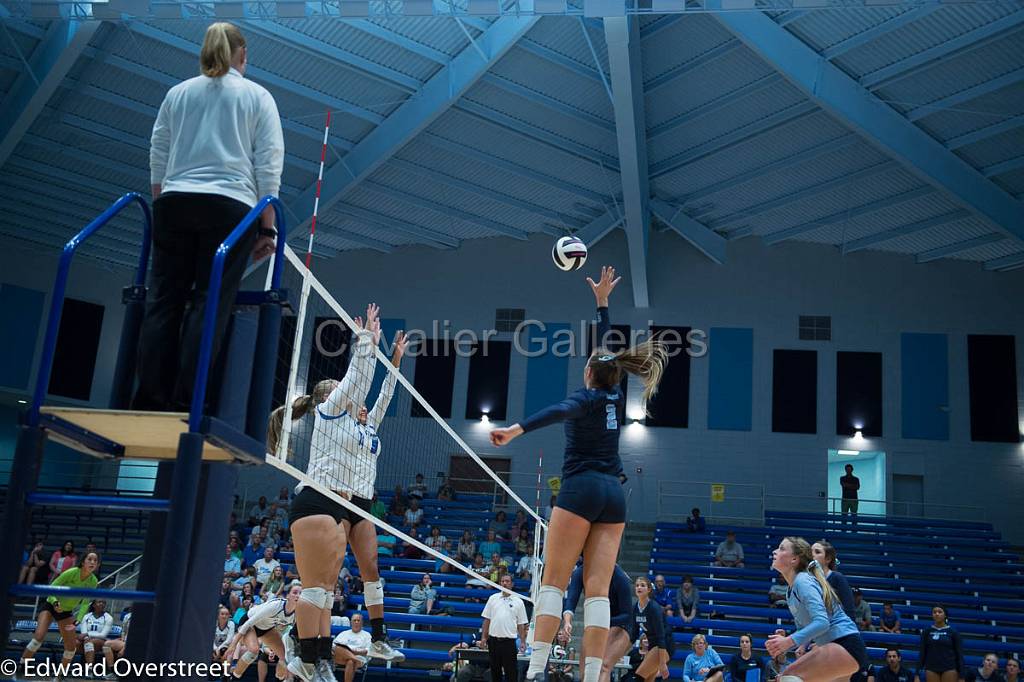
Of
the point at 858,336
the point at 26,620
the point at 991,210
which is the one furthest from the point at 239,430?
the point at 858,336

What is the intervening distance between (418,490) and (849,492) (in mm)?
11321

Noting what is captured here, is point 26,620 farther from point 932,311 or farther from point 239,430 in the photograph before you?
point 932,311

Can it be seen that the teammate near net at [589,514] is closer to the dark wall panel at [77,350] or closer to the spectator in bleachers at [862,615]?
the spectator in bleachers at [862,615]

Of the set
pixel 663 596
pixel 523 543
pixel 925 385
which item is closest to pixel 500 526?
pixel 523 543

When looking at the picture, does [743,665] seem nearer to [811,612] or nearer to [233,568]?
[811,612]

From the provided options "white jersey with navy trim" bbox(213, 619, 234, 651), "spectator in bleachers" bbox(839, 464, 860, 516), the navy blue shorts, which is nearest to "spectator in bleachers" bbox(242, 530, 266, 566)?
"white jersey with navy trim" bbox(213, 619, 234, 651)

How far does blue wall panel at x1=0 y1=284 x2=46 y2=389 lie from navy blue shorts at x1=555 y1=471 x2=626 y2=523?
25.4 m

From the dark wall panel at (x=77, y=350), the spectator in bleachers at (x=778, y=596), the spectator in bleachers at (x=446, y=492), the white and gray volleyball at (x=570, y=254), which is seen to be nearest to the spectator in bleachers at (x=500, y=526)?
the spectator in bleachers at (x=446, y=492)

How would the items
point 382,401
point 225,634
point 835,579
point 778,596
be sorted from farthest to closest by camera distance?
point 778,596, point 225,634, point 835,579, point 382,401

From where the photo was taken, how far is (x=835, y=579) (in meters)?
7.95

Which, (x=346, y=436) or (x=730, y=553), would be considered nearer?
(x=346, y=436)

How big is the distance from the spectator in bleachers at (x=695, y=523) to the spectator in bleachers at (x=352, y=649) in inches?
425

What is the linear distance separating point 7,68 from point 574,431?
725 inches

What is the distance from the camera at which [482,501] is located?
25.7 meters
